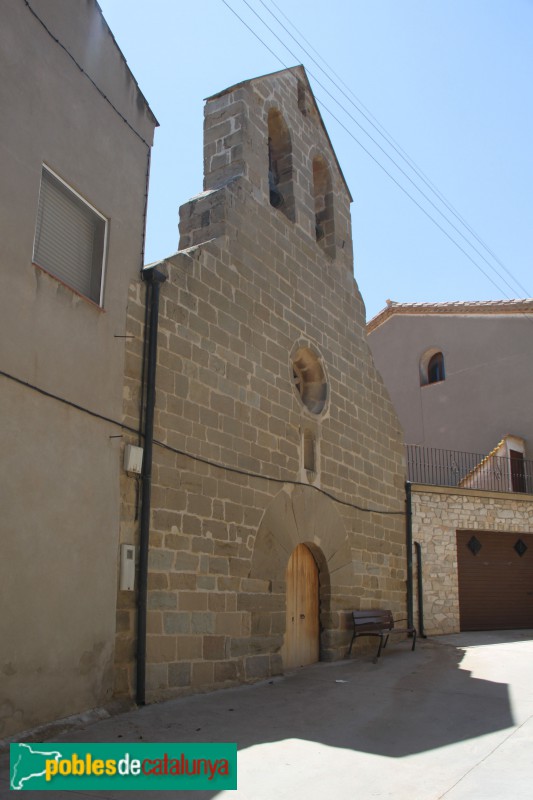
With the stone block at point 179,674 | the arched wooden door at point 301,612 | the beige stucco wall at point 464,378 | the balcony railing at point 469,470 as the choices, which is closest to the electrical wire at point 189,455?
the arched wooden door at point 301,612

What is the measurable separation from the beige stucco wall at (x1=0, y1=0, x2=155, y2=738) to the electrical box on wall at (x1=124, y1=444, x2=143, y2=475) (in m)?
0.08

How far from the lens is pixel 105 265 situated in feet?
20.8

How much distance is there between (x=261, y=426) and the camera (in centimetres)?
827

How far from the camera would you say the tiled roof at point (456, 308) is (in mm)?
17686

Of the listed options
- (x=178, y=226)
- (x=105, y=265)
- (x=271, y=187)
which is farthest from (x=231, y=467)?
(x=271, y=187)

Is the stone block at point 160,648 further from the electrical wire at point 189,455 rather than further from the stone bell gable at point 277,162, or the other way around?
the stone bell gable at point 277,162

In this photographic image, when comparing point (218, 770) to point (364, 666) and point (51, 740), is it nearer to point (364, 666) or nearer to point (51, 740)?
point (51, 740)

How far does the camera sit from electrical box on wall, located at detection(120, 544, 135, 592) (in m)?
5.95

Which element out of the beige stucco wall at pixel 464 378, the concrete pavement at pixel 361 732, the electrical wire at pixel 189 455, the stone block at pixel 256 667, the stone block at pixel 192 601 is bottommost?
the concrete pavement at pixel 361 732

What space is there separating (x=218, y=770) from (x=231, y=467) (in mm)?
3559

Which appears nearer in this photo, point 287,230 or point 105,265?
point 105,265

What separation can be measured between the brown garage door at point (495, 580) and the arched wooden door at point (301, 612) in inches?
198

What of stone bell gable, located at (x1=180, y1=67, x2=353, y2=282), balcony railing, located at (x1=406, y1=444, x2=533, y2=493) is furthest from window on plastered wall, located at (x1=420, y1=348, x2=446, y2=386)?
stone bell gable, located at (x1=180, y1=67, x2=353, y2=282)

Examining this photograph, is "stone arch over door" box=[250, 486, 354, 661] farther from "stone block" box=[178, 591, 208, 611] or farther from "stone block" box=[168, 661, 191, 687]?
"stone block" box=[168, 661, 191, 687]
